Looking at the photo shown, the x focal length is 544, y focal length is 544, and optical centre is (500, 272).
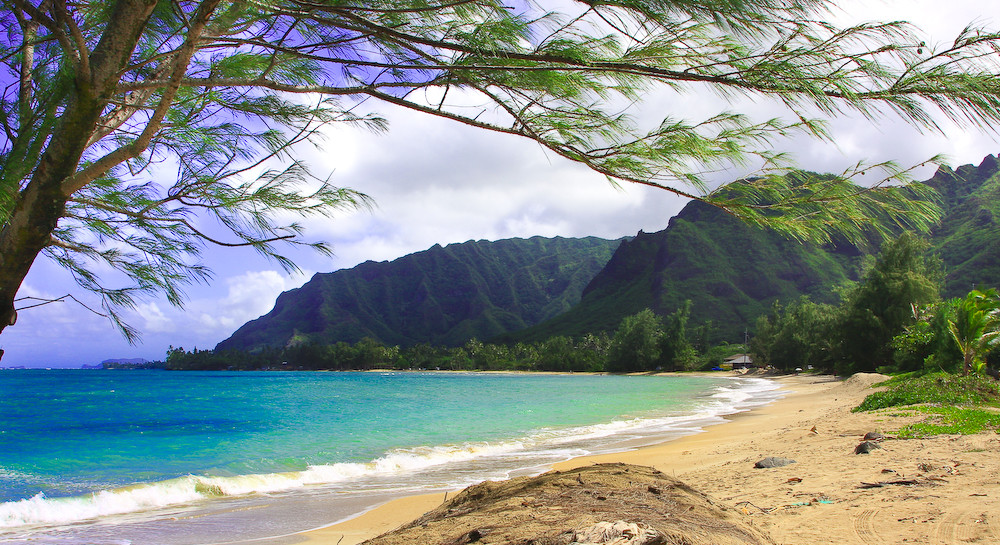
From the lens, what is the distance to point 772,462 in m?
5.27

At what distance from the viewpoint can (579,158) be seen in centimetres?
258

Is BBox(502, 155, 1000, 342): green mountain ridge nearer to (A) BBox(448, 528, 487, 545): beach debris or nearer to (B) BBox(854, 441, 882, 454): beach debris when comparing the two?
(B) BBox(854, 441, 882, 454): beach debris

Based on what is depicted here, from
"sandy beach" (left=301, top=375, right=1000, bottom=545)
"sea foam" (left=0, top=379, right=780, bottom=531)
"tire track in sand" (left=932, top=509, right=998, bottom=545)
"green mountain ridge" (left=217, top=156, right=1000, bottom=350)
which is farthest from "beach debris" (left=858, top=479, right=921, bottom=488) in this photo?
"sea foam" (left=0, top=379, right=780, bottom=531)

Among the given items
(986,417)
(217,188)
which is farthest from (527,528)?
(986,417)

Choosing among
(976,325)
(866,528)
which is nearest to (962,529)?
(866,528)

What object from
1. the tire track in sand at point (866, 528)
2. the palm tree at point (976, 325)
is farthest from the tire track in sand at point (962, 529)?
the palm tree at point (976, 325)

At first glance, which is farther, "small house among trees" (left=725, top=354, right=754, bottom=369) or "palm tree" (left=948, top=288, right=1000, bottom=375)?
"small house among trees" (left=725, top=354, right=754, bottom=369)

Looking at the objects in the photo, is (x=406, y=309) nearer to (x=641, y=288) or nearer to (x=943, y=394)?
(x=641, y=288)

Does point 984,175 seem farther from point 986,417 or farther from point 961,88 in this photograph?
point 961,88

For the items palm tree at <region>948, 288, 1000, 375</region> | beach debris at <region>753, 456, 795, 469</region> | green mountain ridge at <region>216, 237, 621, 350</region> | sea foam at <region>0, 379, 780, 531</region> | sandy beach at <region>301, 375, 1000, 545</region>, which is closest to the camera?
sandy beach at <region>301, 375, 1000, 545</region>

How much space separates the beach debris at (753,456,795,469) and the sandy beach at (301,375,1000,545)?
10 centimetres

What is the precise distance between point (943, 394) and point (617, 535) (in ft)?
31.5

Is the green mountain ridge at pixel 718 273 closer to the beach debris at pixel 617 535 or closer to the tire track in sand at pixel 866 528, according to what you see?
the tire track in sand at pixel 866 528

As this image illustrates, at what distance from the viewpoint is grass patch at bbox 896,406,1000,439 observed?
5.86 metres
